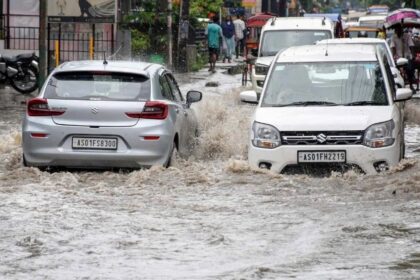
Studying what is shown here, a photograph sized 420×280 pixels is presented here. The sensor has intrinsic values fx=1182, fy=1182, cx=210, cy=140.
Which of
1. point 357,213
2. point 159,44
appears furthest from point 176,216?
point 159,44

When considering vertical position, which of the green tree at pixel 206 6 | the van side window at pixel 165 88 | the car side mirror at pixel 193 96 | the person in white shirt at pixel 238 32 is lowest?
the person in white shirt at pixel 238 32

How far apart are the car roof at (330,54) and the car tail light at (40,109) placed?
3012 millimetres

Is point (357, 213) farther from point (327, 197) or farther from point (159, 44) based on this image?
point (159, 44)

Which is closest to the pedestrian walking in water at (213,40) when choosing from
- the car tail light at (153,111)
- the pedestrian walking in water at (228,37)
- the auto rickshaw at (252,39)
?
the auto rickshaw at (252,39)

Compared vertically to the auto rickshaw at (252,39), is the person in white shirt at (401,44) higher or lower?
higher

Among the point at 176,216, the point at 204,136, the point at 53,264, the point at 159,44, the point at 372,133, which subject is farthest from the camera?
the point at 159,44

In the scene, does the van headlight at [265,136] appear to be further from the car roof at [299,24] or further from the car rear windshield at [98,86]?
the car roof at [299,24]

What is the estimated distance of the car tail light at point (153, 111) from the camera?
13469 mm

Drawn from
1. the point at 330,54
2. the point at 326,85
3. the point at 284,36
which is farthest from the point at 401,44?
the point at 326,85

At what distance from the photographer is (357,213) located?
36.7ft

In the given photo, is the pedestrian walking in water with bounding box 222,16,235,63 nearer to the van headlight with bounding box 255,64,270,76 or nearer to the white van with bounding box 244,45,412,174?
the van headlight with bounding box 255,64,270,76

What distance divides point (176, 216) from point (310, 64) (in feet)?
13.4

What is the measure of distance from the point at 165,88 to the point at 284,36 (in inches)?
517

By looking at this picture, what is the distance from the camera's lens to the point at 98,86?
13.7 meters
